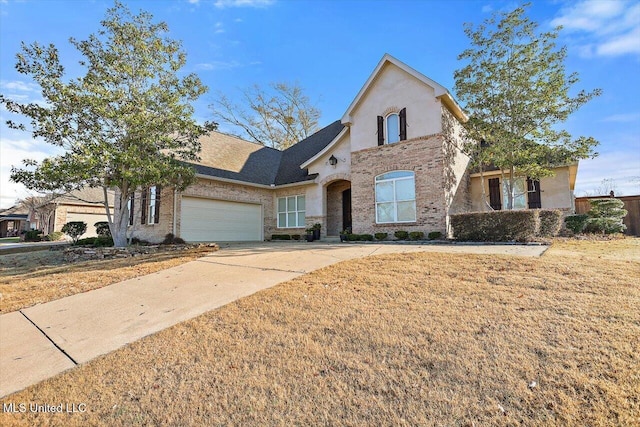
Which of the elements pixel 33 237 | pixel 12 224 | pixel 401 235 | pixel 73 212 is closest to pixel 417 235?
pixel 401 235

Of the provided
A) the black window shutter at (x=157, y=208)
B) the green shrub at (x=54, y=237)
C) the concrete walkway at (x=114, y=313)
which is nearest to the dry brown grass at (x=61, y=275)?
the concrete walkway at (x=114, y=313)

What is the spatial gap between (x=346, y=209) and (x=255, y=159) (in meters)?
6.92

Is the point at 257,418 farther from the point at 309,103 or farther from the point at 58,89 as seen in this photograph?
the point at 309,103

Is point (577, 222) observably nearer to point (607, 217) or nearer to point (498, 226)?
point (607, 217)

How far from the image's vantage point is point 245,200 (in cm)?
1720

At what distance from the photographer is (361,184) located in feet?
47.3

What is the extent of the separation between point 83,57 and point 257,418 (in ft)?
45.7

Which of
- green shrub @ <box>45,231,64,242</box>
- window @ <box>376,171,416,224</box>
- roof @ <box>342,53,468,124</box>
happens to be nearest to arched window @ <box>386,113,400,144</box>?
window @ <box>376,171,416,224</box>

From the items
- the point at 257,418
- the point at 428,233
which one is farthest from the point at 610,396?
the point at 428,233

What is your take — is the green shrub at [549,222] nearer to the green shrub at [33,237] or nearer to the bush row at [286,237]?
the bush row at [286,237]

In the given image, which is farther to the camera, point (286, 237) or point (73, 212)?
point (73, 212)

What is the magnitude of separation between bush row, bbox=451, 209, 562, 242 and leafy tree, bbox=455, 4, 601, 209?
2632mm

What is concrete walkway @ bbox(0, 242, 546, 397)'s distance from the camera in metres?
3.78

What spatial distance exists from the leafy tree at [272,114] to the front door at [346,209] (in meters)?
16.9
